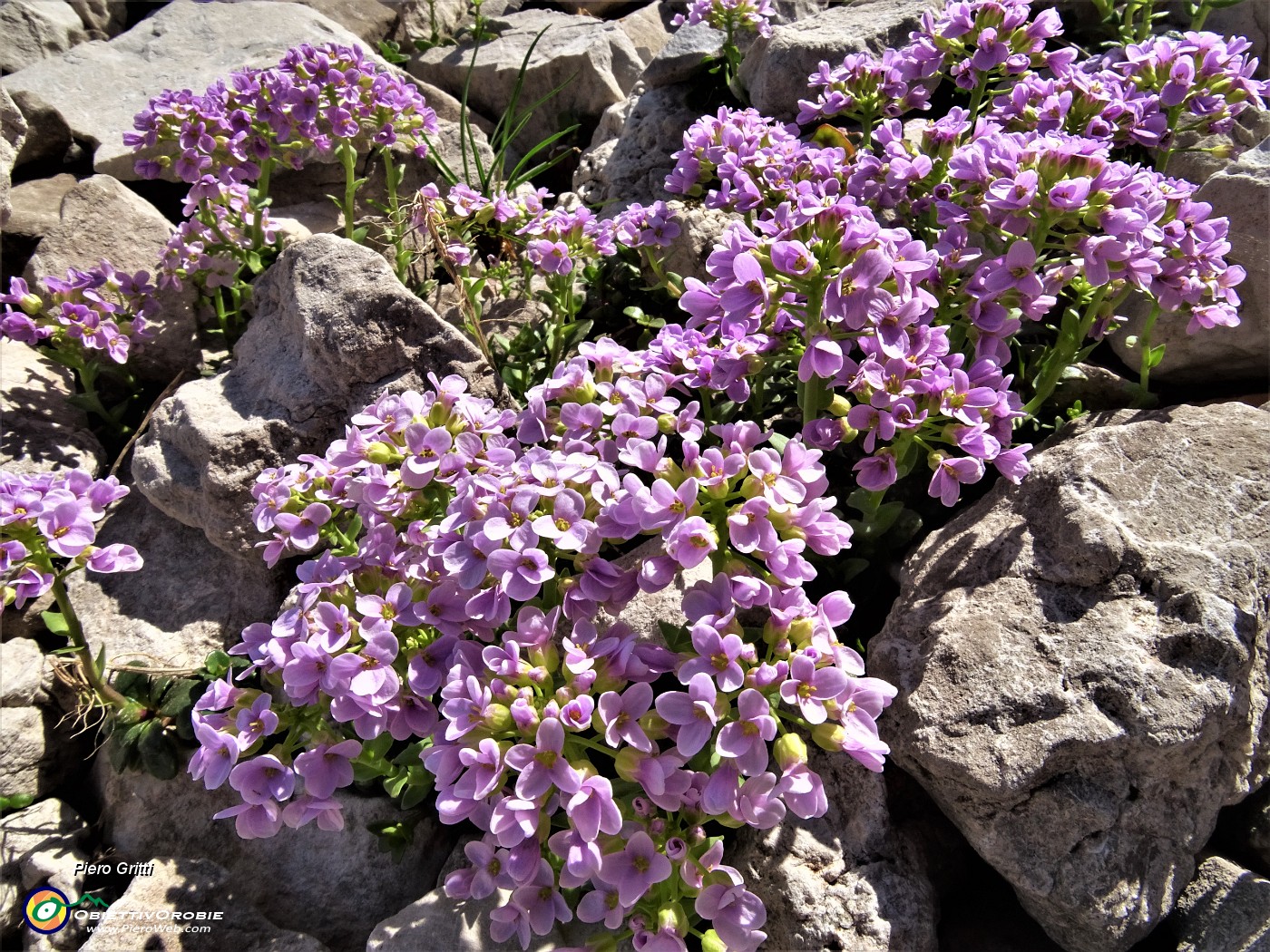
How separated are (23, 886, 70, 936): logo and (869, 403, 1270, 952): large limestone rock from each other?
2795 millimetres

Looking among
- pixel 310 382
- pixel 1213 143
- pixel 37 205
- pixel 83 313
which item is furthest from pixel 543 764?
pixel 37 205

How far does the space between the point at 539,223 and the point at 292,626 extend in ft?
7.82

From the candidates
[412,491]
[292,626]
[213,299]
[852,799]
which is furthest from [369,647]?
[213,299]

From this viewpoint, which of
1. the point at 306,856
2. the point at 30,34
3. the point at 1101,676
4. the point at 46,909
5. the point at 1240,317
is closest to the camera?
the point at 1101,676

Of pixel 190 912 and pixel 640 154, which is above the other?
pixel 640 154

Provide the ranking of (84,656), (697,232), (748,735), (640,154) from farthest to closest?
(640,154)
(697,232)
(84,656)
(748,735)

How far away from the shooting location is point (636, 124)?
567 cm

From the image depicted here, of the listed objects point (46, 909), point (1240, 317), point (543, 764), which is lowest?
point (46, 909)

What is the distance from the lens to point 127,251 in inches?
197

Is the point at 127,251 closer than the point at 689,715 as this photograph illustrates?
No

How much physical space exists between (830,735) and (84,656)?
2672 millimetres

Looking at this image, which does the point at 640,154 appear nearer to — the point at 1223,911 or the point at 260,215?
the point at 260,215

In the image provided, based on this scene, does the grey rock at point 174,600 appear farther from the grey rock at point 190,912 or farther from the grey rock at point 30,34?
the grey rock at point 30,34

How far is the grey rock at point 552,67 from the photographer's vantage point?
6.75 meters
